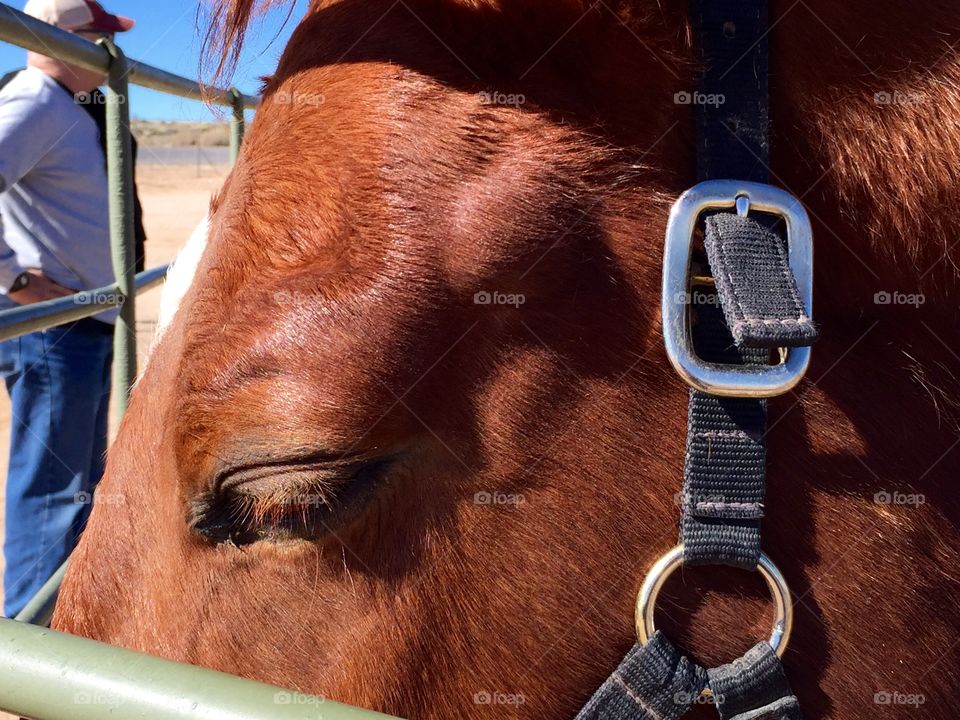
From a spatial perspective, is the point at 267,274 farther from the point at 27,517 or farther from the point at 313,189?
the point at 27,517

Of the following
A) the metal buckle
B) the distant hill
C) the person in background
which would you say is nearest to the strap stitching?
the metal buckle

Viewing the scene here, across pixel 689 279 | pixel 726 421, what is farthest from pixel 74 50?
pixel 726 421

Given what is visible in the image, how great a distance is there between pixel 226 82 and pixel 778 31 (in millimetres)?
930

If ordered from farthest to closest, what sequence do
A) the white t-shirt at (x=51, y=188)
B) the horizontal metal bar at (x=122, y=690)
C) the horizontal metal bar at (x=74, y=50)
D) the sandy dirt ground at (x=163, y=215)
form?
the sandy dirt ground at (x=163, y=215) < the white t-shirt at (x=51, y=188) < the horizontal metal bar at (x=74, y=50) < the horizontal metal bar at (x=122, y=690)

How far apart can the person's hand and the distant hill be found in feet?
90.9

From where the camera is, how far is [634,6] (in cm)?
93

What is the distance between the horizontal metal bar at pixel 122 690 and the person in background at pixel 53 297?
2.08 metres

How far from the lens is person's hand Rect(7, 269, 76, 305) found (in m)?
2.49

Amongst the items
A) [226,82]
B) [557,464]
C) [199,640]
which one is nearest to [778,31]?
[557,464]

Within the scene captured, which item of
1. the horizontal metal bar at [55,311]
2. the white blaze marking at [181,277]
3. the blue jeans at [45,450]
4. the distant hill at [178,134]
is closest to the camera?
the white blaze marking at [181,277]

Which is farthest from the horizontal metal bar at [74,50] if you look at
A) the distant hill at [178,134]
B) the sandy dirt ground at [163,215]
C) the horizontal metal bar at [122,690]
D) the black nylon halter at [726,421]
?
the distant hill at [178,134]

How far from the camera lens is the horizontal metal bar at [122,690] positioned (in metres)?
0.64

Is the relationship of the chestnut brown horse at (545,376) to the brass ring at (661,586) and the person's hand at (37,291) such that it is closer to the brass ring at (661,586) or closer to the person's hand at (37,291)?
the brass ring at (661,586)

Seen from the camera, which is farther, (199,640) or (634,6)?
(199,640)
